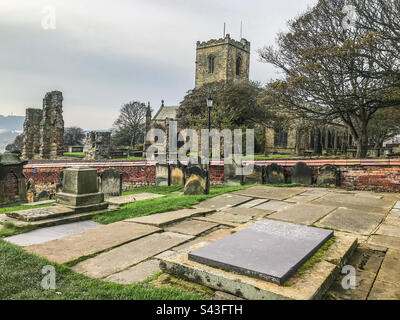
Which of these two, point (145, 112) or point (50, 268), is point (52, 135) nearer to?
point (50, 268)

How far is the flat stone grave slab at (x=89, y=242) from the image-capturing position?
3.56 metres

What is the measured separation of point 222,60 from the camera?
49.9 meters

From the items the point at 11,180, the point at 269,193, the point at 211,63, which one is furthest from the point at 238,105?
the point at 11,180

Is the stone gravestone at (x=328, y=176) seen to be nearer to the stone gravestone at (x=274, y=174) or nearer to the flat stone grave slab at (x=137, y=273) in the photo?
the stone gravestone at (x=274, y=174)

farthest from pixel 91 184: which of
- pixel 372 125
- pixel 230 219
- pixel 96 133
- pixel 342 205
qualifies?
pixel 372 125

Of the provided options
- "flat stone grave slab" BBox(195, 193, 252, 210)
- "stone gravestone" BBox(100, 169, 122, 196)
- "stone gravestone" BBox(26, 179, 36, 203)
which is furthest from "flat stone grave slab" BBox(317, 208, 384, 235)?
"stone gravestone" BBox(26, 179, 36, 203)

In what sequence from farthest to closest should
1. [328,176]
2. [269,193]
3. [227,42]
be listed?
[227,42] → [328,176] → [269,193]

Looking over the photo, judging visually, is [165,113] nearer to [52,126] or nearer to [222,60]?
[222,60]

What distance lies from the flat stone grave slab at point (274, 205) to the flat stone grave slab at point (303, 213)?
232mm

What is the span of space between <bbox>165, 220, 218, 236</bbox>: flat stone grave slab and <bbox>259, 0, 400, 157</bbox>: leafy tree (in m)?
9.93

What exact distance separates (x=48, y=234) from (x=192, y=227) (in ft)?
7.53

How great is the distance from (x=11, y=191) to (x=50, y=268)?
29.8 feet

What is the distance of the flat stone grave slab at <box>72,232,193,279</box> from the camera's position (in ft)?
10.3

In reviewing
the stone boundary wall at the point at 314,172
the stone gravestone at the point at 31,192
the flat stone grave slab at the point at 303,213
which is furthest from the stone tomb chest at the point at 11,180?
the flat stone grave slab at the point at 303,213
